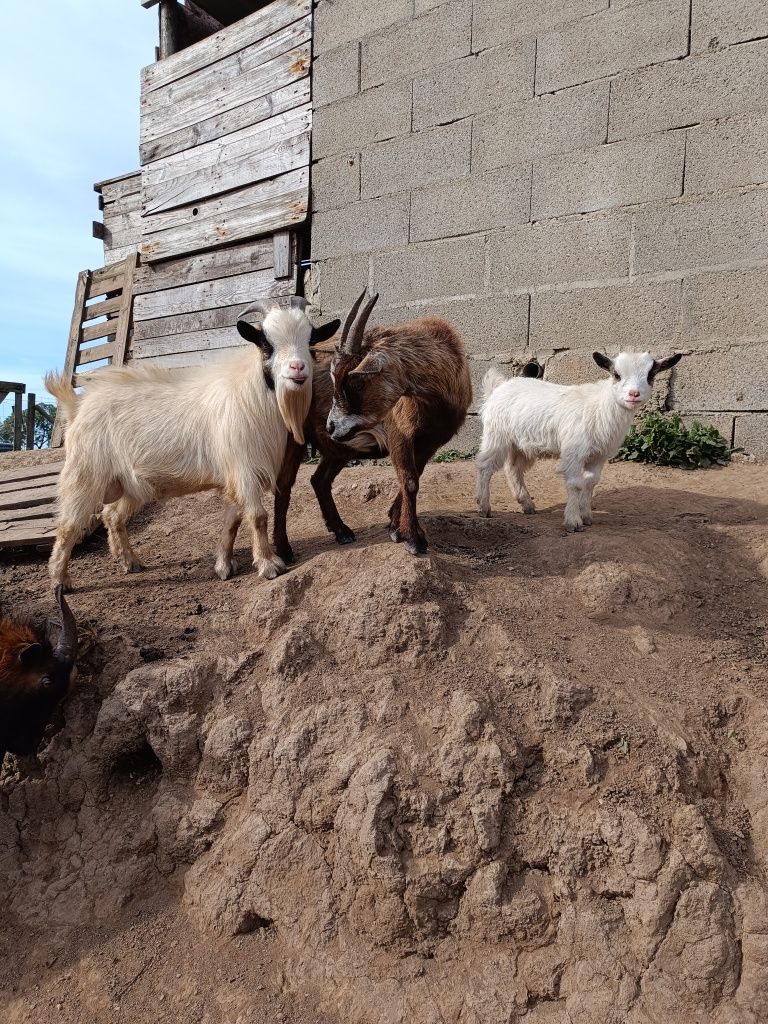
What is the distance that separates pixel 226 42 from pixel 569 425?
7.43m

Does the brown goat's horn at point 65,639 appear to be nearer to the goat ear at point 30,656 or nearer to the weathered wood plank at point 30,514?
the goat ear at point 30,656

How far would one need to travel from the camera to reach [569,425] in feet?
15.3

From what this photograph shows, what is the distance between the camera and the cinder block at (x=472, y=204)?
6883 millimetres

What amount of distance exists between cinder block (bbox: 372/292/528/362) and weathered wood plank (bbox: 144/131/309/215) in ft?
8.15

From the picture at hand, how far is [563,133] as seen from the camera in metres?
6.60

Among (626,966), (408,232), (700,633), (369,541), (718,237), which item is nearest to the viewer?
(626,966)

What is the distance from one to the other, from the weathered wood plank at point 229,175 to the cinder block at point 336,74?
44cm

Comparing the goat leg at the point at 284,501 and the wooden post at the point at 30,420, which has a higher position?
the wooden post at the point at 30,420

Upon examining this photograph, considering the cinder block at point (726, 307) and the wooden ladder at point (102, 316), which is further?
the wooden ladder at point (102, 316)

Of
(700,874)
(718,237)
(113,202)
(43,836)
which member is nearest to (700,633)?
(700,874)

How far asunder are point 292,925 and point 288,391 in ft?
8.10

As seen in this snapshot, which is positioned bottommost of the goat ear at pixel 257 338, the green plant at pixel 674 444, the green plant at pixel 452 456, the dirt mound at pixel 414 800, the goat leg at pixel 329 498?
the dirt mound at pixel 414 800

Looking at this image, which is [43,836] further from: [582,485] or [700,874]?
[582,485]

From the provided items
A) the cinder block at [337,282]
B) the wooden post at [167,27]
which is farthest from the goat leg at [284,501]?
the wooden post at [167,27]
